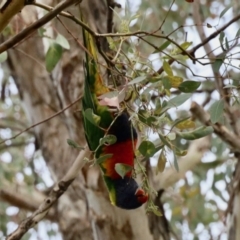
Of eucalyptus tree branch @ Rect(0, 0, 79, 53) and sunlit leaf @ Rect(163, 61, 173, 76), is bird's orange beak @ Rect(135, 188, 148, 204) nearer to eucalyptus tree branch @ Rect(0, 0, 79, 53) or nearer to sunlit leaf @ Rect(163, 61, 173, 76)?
sunlit leaf @ Rect(163, 61, 173, 76)

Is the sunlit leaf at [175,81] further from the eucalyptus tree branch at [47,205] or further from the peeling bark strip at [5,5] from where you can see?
the eucalyptus tree branch at [47,205]

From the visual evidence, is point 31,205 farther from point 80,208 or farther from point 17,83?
point 17,83

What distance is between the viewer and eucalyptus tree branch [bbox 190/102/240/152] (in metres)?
Answer: 1.47

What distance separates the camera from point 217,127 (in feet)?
4.89

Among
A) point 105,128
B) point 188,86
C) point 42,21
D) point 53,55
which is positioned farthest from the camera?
point 53,55

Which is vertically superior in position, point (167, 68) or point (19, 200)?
point (167, 68)

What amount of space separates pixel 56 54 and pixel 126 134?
11.1 inches

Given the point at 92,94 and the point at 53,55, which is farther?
the point at 53,55

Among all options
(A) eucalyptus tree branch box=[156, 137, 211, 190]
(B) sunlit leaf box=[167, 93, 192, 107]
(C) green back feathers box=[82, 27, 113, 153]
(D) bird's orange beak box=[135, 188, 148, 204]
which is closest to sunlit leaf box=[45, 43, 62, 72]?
(C) green back feathers box=[82, 27, 113, 153]

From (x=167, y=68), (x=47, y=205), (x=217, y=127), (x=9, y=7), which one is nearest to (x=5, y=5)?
(x=9, y=7)

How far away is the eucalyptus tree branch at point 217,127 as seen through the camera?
1.47 m

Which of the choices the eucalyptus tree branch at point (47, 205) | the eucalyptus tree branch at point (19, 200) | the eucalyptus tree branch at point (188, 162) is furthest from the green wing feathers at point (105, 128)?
the eucalyptus tree branch at point (19, 200)

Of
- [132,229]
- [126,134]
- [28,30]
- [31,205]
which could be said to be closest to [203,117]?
[132,229]

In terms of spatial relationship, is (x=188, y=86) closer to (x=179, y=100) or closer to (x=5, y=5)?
(x=179, y=100)
